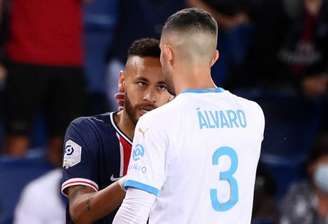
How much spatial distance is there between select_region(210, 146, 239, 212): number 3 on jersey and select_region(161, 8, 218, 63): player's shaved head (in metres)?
0.32

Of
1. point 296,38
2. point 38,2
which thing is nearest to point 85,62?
point 38,2

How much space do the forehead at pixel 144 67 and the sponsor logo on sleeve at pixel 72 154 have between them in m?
0.36

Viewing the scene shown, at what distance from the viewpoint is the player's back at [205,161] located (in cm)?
356

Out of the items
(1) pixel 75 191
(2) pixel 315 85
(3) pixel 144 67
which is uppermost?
(3) pixel 144 67

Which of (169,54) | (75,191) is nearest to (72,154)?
(75,191)

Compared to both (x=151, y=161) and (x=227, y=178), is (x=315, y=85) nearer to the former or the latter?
(x=227, y=178)

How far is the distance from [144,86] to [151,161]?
0.67 meters

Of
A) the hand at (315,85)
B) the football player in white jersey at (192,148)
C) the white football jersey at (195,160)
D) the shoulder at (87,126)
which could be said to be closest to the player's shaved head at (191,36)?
the football player in white jersey at (192,148)

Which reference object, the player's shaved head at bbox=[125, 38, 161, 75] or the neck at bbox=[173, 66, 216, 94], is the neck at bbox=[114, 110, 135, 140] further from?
the neck at bbox=[173, 66, 216, 94]

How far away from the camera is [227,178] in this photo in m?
3.63

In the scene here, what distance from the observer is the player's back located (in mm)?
3557

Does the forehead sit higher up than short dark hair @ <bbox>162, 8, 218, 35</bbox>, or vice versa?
short dark hair @ <bbox>162, 8, 218, 35</bbox>

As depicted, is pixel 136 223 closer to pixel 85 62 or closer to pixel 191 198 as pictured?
pixel 191 198

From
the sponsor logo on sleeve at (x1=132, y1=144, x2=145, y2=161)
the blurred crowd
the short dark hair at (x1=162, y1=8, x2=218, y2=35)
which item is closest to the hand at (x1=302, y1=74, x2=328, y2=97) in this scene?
the blurred crowd
